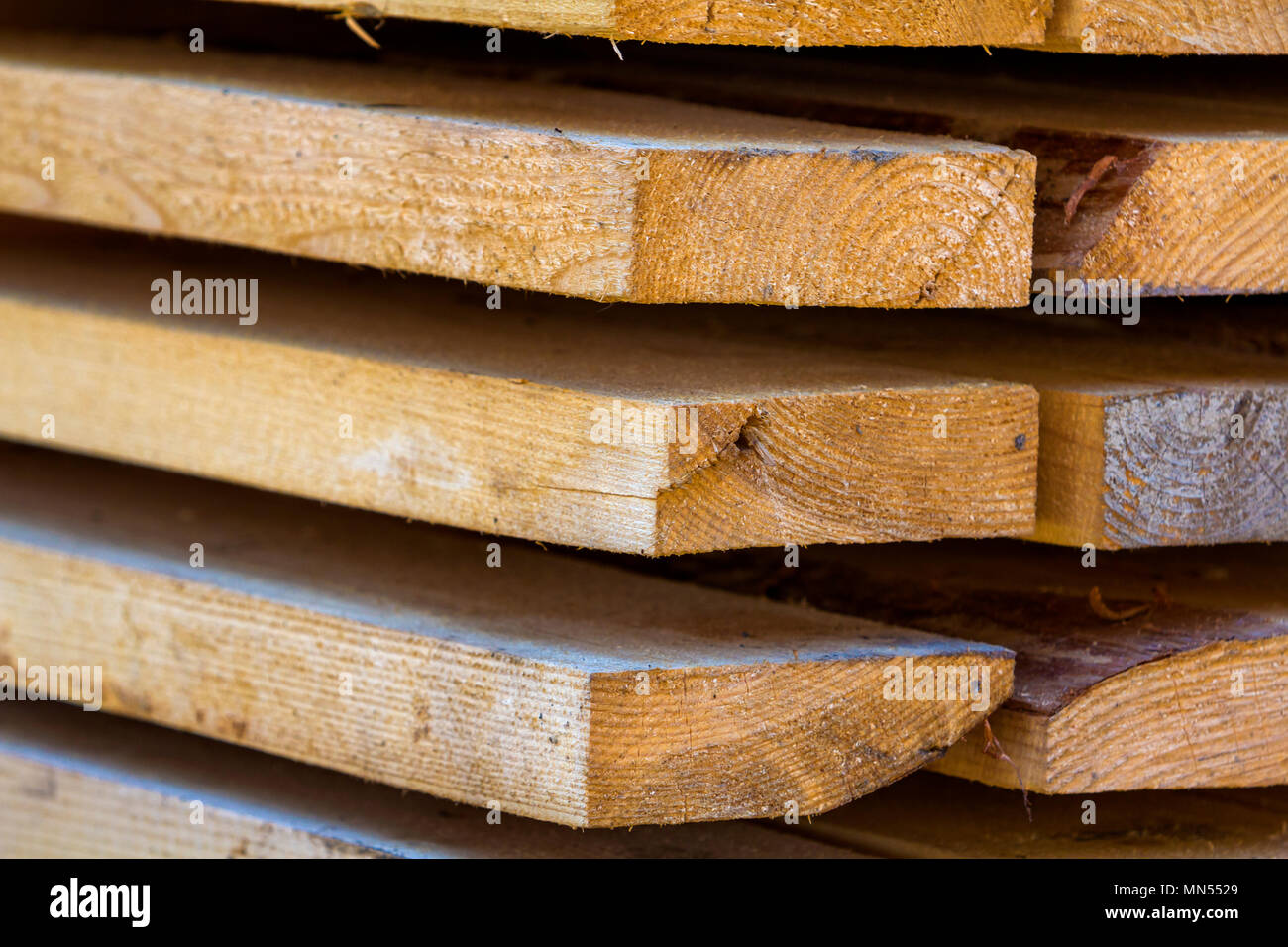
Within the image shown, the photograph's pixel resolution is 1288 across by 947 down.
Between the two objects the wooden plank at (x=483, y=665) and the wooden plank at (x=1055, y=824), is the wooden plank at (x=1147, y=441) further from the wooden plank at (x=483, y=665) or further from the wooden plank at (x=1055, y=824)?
the wooden plank at (x=1055, y=824)

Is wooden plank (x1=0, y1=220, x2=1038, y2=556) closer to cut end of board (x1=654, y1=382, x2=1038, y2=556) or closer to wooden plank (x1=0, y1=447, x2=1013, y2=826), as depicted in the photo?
cut end of board (x1=654, y1=382, x2=1038, y2=556)

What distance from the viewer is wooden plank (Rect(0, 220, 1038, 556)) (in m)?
2.06

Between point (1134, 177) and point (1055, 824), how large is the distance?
1087mm

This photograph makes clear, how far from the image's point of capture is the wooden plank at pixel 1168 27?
214 cm

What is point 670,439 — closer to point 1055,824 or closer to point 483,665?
point 483,665

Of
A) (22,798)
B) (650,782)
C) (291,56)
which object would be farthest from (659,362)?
(22,798)

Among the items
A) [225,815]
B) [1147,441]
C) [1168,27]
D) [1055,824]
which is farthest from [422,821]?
[1168,27]

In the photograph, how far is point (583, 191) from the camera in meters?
2.03

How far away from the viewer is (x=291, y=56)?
2.76 meters

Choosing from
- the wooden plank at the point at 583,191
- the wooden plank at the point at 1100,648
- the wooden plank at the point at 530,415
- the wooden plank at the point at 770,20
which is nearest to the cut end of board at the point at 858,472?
the wooden plank at the point at 530,415

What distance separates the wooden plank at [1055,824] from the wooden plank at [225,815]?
4.6 inches

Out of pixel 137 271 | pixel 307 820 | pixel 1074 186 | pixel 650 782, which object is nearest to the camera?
pixel 650 782

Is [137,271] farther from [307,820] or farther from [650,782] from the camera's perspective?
[650,782]

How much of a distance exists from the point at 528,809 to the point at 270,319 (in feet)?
3.17
